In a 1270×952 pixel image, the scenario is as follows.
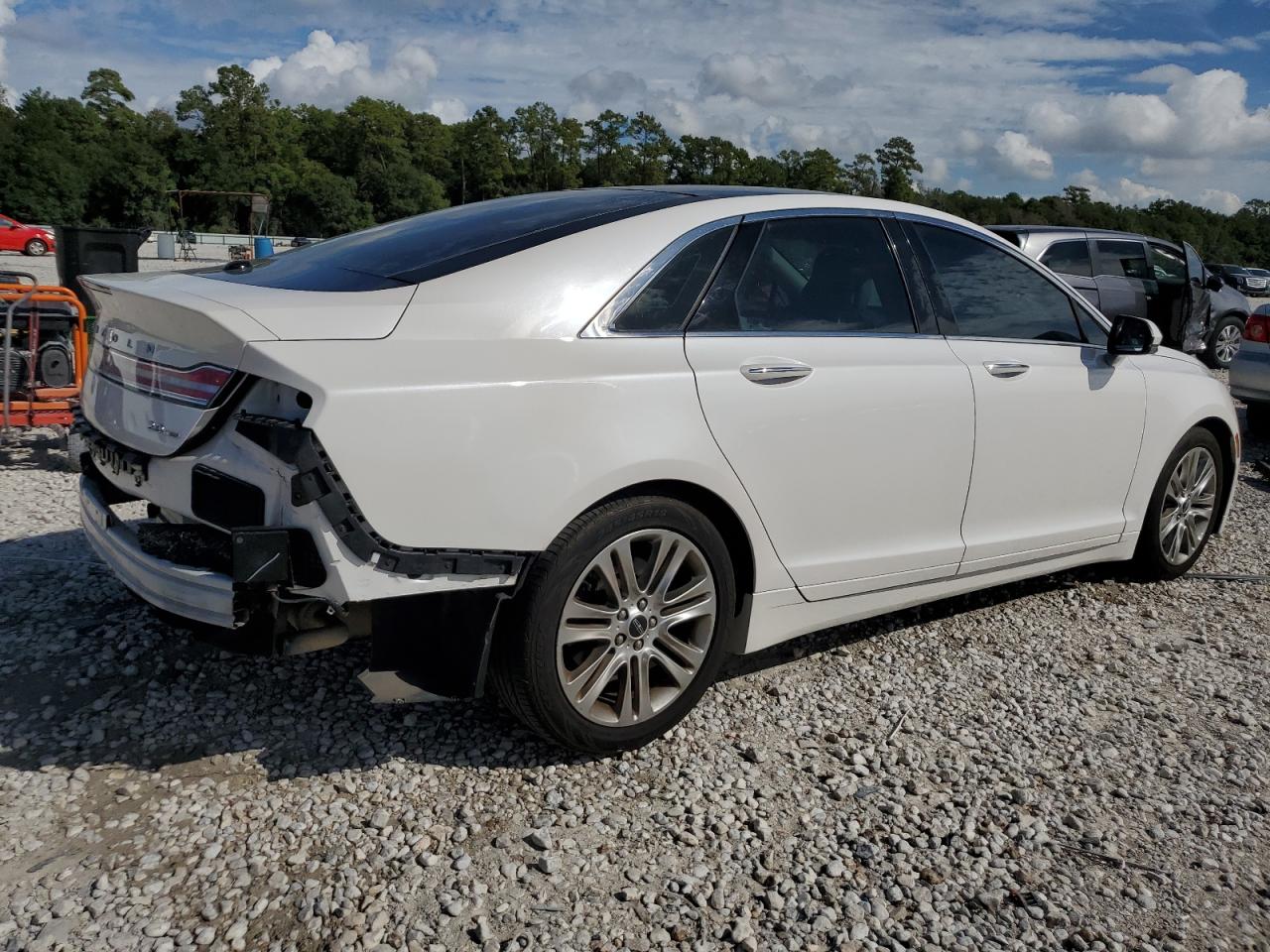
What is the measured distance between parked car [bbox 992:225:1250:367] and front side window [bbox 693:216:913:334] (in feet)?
22.0

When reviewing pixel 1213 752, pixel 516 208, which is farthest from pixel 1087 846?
pixel 516 208

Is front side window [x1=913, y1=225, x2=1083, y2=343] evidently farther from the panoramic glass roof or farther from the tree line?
the tree line

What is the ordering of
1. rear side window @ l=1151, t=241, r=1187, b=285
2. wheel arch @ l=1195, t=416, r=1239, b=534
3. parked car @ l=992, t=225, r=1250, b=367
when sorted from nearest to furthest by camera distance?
wheel arch @ l=1195, t=416, r=1239, b=534
parked car @ l=992, t=225, r=1250, b=367
rear side window @ l=1151, t=241, r=1187, b=285

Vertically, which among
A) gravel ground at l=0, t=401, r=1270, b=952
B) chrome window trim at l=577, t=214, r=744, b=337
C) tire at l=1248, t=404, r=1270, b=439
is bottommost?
gravel ground at l=0, t=401, r=1270, b=952

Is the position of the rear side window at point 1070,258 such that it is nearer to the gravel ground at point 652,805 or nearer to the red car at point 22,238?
the gravel ground at point 652,805

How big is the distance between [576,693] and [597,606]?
258 mm

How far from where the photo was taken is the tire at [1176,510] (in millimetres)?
4980

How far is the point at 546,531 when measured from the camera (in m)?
2.82

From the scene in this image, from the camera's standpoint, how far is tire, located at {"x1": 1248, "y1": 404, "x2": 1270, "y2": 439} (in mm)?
9704

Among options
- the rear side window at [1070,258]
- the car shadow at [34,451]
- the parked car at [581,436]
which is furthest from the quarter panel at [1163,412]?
the car shadow at [34,451]

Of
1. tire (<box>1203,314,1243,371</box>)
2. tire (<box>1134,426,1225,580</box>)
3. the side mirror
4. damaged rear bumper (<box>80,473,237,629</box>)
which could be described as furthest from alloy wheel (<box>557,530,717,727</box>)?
tire (<box>1203,314,1243,371</box>)

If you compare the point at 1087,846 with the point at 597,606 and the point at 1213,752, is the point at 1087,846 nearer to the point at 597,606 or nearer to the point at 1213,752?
the point at 1213,752

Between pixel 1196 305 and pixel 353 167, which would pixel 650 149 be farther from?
pixel 1196 305

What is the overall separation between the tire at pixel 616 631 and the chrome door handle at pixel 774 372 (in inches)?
18.5
